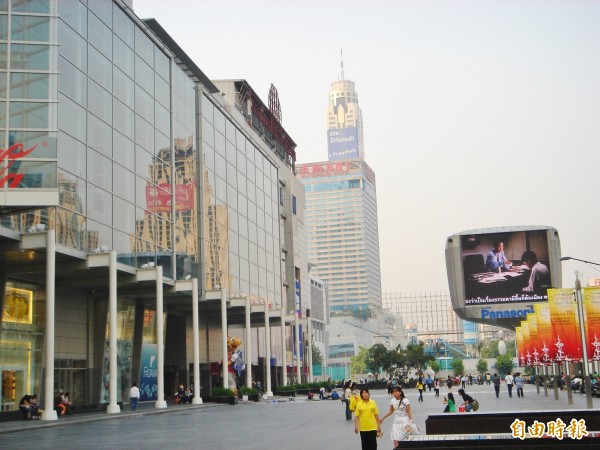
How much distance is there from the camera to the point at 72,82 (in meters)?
38.3

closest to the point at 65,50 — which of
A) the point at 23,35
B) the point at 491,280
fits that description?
the point at 23,35

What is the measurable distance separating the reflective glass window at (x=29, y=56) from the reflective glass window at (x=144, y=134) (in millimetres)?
11029

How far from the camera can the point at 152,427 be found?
30172mm

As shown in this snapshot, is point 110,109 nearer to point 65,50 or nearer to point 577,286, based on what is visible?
point 65,50

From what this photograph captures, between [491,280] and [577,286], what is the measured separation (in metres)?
54.7

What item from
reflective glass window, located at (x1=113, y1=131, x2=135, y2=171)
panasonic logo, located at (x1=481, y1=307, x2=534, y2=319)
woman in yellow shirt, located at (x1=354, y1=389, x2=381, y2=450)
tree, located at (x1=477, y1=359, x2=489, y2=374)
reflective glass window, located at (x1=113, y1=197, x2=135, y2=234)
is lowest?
tree, located at (x1=477, y1=359, x2=489, y2=374)

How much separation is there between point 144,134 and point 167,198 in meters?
4.50

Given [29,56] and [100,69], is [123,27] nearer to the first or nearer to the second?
[100,69]

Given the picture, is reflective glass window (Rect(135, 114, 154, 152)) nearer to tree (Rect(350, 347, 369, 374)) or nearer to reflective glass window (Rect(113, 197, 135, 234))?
reflective glass window (Rect(113, 197, 135, 234))

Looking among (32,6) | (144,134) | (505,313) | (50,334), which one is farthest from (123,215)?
(505,313)

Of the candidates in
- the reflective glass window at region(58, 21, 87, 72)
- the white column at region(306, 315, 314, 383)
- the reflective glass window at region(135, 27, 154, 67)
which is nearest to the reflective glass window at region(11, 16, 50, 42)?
the reflective glass window at region(58, 21, 87, 72)

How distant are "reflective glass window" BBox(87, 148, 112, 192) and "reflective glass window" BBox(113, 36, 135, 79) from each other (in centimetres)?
615

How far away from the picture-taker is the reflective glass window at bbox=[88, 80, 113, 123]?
40406 mm

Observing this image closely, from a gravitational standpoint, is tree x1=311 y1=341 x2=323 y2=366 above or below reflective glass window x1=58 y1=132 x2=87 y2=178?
below
